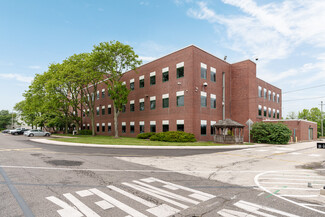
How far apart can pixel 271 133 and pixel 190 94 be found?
13.6 metres

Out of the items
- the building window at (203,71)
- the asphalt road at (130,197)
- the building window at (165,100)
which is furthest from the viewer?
the building window at (165,100)

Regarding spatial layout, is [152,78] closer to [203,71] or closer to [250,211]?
[203,71]

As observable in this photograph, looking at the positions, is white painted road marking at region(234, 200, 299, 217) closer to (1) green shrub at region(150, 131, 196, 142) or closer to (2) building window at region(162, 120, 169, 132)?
(1) green shrub at region(150, 131, 196, 142)

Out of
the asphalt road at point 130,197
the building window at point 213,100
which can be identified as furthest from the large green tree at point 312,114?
the asphalt road at point 130,197

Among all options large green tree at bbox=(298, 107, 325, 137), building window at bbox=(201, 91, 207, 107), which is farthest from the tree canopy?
large green tree at bbox=(298, 107, 325, 137)

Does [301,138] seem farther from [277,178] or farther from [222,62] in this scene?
[277,178]

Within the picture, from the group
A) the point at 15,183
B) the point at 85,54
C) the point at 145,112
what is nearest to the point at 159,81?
the point at 145,112

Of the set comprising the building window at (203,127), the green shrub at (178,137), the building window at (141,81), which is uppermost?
the building window at (141,81)

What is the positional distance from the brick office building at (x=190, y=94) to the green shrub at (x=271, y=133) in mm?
2538

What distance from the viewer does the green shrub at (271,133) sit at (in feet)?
91.4

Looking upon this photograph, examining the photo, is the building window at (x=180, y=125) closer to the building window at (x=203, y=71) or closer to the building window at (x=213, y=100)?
the building window at (x=213, y=100)

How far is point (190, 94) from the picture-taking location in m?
26.3

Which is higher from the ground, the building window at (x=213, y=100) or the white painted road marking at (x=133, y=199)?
the building window at (x=213, y=100)

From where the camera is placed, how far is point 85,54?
37.5 m
